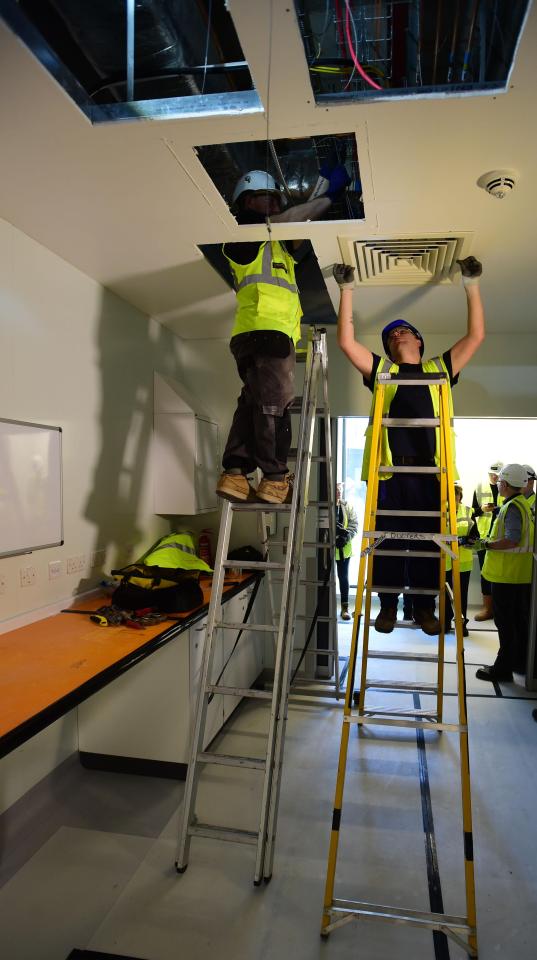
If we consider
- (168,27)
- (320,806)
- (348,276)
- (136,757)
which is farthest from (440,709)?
(168,27)

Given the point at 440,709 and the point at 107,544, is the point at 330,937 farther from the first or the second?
the point at 107,544

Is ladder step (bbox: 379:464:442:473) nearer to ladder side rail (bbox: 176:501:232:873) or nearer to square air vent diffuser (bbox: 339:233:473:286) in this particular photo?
ladder side rail (bbox: 176:501:232:873)

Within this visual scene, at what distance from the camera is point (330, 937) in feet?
6.72

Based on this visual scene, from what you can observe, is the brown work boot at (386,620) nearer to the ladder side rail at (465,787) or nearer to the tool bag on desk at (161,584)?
the ladder side rail at (465,787)

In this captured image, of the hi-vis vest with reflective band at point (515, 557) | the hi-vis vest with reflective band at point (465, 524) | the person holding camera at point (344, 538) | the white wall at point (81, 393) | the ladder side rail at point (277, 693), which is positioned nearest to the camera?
the ladder side rail at point (277, 693)

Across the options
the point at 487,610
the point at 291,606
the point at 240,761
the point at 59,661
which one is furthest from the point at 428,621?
the point at 487,610

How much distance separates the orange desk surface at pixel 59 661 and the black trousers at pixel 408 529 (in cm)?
104

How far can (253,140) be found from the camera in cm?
203

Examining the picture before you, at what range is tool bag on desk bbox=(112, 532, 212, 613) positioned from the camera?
121 inches

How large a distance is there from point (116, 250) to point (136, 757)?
105 inches

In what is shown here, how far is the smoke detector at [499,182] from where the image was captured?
2.15 meters

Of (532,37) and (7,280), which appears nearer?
(532,37)

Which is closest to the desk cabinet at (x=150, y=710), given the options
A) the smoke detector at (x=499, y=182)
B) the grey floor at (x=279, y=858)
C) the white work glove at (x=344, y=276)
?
the grey floor at (x=279, y=858)

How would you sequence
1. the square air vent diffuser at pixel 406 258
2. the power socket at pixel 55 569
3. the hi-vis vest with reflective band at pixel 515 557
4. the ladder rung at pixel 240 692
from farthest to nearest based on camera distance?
the hi-vis vest with reflective band at pixel 515 557 → the power socket at pixel 55 569 → the square air vent diffuser at pixel 406 258 → the ladder rung at pixel 240 692
